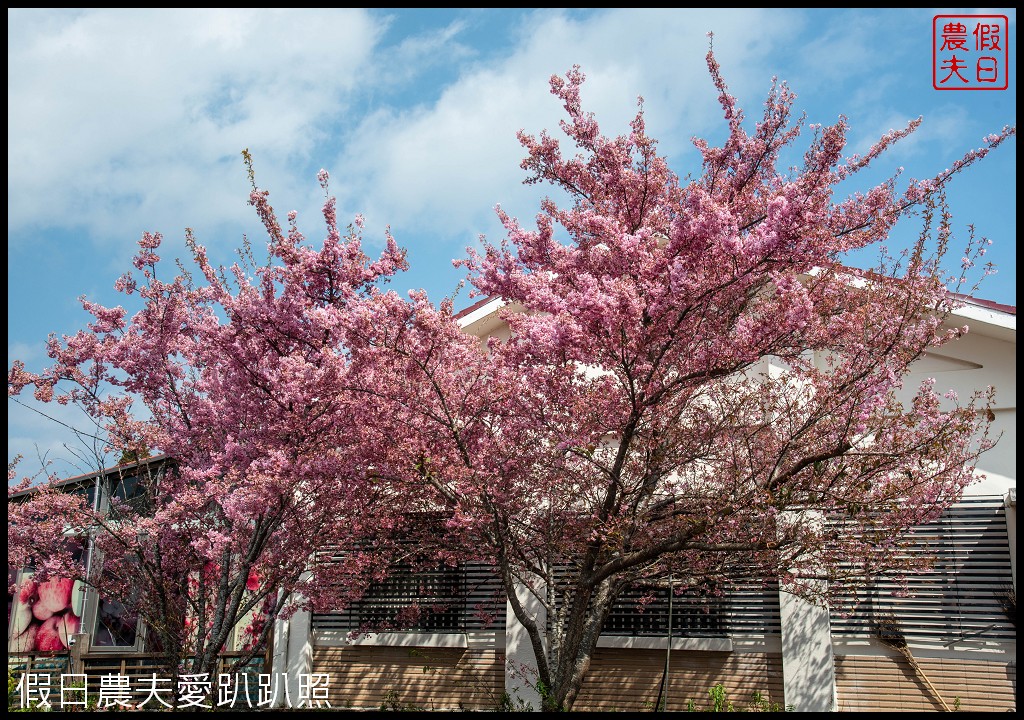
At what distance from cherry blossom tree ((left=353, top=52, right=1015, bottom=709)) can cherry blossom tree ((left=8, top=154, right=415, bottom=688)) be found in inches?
38.7

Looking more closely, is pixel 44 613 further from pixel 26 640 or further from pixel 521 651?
pixel 521 651

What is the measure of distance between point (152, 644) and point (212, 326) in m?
6.08

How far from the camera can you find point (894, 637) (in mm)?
9438

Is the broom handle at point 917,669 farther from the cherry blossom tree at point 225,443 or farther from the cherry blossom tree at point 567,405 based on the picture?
the cherry blossom tree at point 225,443

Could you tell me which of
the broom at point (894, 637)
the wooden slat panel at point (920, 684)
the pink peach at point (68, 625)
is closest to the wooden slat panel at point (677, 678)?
the wooden slat panel at point (920, 684)

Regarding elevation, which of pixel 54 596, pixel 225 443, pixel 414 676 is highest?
pixel 225 443

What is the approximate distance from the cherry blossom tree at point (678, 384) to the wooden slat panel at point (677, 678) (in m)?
1.87

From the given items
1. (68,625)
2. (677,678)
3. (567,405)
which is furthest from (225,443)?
(68,625)

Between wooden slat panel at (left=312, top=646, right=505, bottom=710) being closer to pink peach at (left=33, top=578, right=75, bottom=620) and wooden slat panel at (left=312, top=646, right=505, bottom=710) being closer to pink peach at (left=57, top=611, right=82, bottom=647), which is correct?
pink peach at (left=57, top=611, right=82, bottom=647)

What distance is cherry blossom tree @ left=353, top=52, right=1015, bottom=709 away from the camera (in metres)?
6.56

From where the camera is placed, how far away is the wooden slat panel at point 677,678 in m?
9.70

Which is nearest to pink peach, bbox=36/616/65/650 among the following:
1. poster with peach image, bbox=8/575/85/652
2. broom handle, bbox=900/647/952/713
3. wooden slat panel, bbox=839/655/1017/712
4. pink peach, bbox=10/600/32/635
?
poster with peach image, bbox=8/575/85/652

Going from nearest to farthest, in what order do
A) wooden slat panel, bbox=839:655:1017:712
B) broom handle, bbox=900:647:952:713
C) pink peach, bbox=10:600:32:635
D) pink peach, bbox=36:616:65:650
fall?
wooden slat panel, bbox=839:655:1017:712 < broom handle, bbox=900:647:952:713 < pink peach, bbox=36:616:65:650 < pink peach, bbox=10:600:32:635

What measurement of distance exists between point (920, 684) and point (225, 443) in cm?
836
